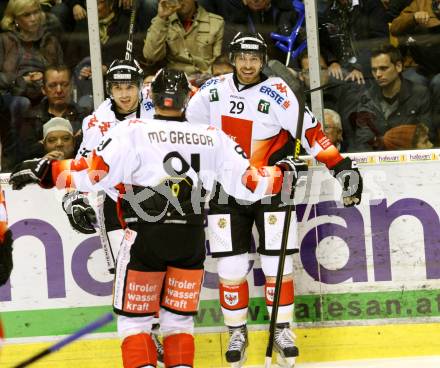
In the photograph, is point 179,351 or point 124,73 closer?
point 179,351

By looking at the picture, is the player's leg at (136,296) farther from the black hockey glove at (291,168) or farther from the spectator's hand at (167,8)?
the spectator's hand at (167,8)

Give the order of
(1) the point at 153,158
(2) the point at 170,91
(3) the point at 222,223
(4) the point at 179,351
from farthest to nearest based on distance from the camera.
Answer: (3) the point at 222,223 < (4) the point at 179,351 < (2) the point at 170,91 < (1) the point at 153,158

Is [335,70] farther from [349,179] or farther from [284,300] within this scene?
[284,300]

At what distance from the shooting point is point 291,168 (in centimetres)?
507

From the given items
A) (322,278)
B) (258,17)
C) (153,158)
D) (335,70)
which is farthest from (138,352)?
(258,17)

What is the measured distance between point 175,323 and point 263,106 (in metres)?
1.35

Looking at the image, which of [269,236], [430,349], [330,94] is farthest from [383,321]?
[330,94]

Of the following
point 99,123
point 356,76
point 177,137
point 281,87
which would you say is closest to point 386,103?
point 356,76

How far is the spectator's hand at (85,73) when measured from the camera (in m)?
5.83

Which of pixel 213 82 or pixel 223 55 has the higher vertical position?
pixel 223 55

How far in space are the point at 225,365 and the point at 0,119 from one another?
1794mm

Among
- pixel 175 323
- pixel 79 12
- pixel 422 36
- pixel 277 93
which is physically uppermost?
pixel 79 12

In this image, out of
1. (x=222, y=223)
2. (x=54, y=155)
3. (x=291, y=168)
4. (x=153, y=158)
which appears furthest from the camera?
(x=54, y=155)

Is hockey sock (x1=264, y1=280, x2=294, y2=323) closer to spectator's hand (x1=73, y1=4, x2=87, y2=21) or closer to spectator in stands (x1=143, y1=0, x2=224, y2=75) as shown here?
spectator in stands (x1=143, y1=0, x2=224, y2=75)
